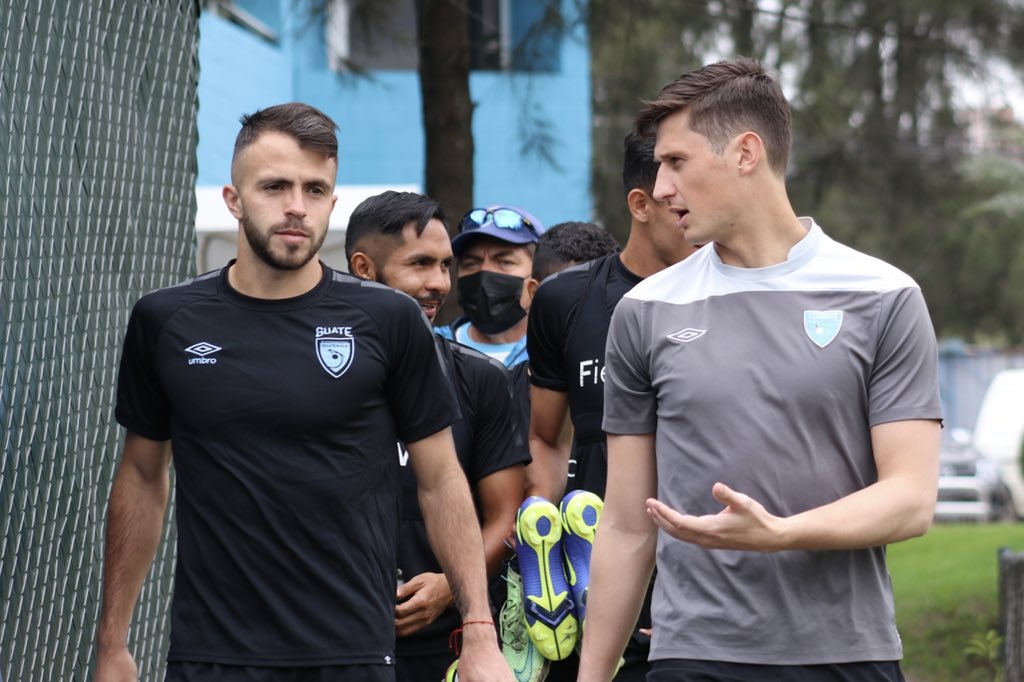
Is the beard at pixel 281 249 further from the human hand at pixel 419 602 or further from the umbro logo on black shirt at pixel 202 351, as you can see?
the human hand at pixel 419 602

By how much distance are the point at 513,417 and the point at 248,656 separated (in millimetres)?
1318

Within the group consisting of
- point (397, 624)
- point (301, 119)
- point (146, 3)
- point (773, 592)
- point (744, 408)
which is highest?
point (146, 3)

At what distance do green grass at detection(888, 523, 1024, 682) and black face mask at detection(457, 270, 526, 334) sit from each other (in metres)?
5.42

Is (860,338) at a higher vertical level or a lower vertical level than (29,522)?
higher

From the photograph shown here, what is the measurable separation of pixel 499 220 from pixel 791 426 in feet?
11.3

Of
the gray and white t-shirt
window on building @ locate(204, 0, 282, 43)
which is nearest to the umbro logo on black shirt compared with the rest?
the gray and white t-shirt

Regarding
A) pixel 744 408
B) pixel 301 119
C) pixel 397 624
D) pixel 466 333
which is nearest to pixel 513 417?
pixel 397 624

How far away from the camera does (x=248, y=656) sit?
4.07m

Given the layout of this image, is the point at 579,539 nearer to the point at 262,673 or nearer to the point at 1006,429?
the point at 262,673

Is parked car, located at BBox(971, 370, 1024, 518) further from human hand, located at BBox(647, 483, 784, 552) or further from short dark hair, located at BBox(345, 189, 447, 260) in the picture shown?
human hand, located at BBox(647, 483, 784, 552)

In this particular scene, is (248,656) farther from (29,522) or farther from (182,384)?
(29,522)

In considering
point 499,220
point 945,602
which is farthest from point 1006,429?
point 499,220

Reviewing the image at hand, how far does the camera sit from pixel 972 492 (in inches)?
948

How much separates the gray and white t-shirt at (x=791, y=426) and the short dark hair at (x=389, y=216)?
1770 mm
